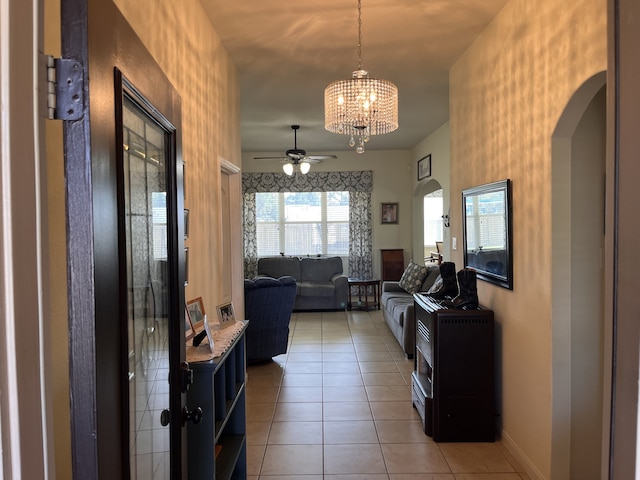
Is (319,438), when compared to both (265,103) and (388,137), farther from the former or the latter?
(388,137)

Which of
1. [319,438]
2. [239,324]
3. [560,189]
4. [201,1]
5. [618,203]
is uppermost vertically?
[201,1]

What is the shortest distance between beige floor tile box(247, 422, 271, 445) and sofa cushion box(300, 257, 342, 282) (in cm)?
483

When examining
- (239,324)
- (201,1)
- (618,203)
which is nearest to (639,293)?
(618,203)

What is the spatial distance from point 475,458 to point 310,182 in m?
6.45

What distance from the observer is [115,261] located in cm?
90

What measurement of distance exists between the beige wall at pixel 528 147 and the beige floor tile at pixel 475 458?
12 cm

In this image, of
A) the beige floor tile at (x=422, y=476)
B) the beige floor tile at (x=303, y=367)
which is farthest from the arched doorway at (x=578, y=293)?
the beige floor tile at (x=303, y=367)

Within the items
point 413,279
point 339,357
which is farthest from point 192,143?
point 413,279

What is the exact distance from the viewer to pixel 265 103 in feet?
16.9

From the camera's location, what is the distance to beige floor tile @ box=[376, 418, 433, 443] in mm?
3170

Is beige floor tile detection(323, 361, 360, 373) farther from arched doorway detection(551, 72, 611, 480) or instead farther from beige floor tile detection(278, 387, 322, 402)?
arched doorway detection(551, 72, 611, 480)

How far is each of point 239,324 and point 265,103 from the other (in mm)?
3251

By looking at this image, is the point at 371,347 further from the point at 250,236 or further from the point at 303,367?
the point at 250,236

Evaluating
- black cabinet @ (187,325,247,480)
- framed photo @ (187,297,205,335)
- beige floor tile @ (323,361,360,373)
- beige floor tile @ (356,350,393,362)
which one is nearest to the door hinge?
black cabinet @ (187,325,247,480)
